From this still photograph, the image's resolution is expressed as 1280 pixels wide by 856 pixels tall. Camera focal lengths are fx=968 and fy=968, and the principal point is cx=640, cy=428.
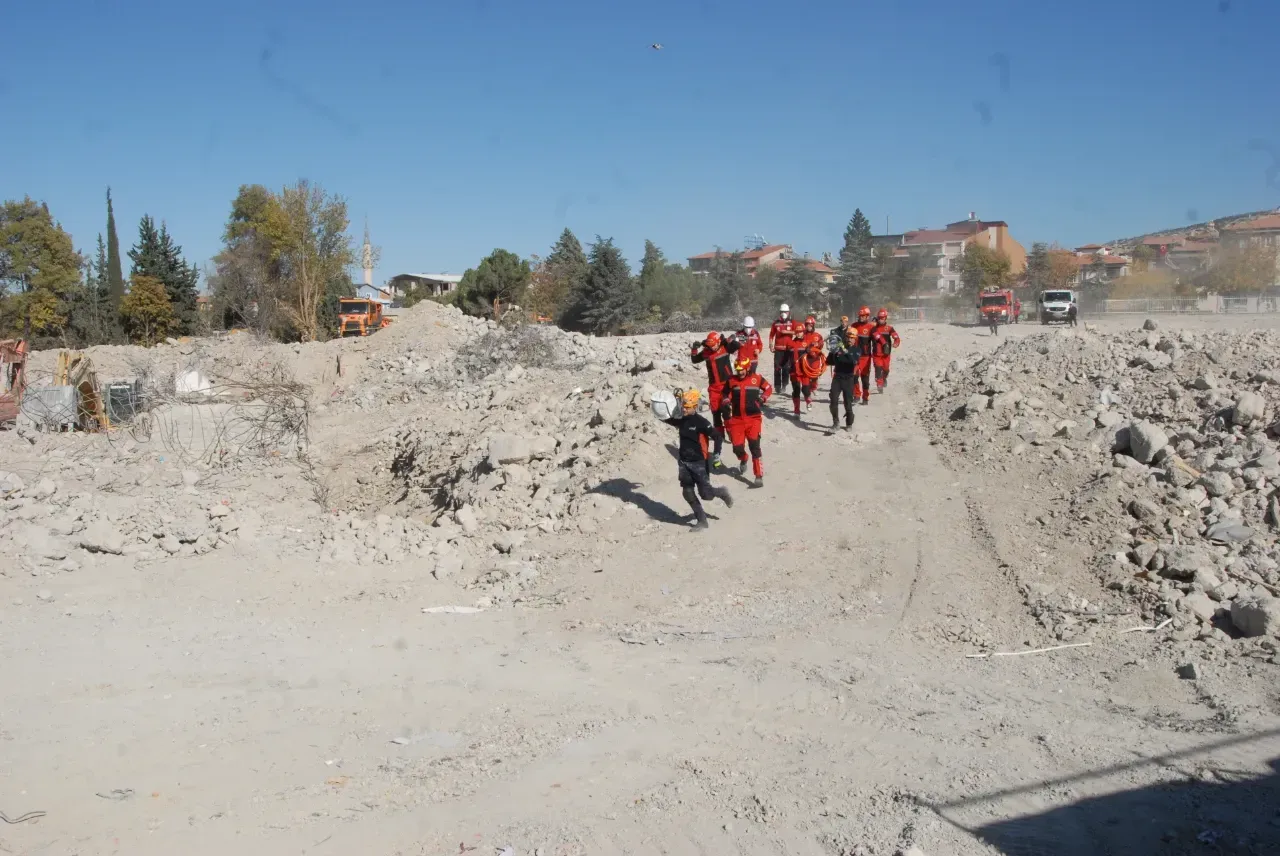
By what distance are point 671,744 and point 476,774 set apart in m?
1.15

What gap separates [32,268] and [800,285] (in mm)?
37091

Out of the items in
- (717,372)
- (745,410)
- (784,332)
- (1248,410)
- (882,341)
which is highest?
(784,332)

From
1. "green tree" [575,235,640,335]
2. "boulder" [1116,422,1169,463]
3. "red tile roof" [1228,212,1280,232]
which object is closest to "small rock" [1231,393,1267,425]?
"boulder" [1116,422,1169,463]

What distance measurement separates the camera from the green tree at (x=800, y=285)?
5400 cm

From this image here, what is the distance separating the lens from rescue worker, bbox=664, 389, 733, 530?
970 centimetres

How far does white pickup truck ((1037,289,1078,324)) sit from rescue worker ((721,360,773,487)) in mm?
28503

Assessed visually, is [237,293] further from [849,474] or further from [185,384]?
[849,474]

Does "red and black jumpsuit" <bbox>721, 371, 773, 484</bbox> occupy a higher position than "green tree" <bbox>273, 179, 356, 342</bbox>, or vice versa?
"green tree" <bbox>273, 179, 356, 342</bbox>

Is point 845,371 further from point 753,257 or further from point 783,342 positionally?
point 753,257

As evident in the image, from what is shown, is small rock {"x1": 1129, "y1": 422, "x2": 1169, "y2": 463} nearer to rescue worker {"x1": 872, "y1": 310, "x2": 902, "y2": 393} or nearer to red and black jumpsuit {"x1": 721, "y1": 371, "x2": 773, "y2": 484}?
red and black jumpsuit {"x1": 721, "y1": 371, "x2": 773, "y2": 484}

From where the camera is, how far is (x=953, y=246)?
6438 centimetres

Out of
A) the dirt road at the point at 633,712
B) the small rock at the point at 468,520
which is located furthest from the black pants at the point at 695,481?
the small rock at the point at 468,520

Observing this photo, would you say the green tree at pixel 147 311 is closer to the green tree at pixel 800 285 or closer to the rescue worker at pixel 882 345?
the green tree at pixel 800 285

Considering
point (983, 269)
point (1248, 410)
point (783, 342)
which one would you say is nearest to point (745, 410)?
point (783, 342)
